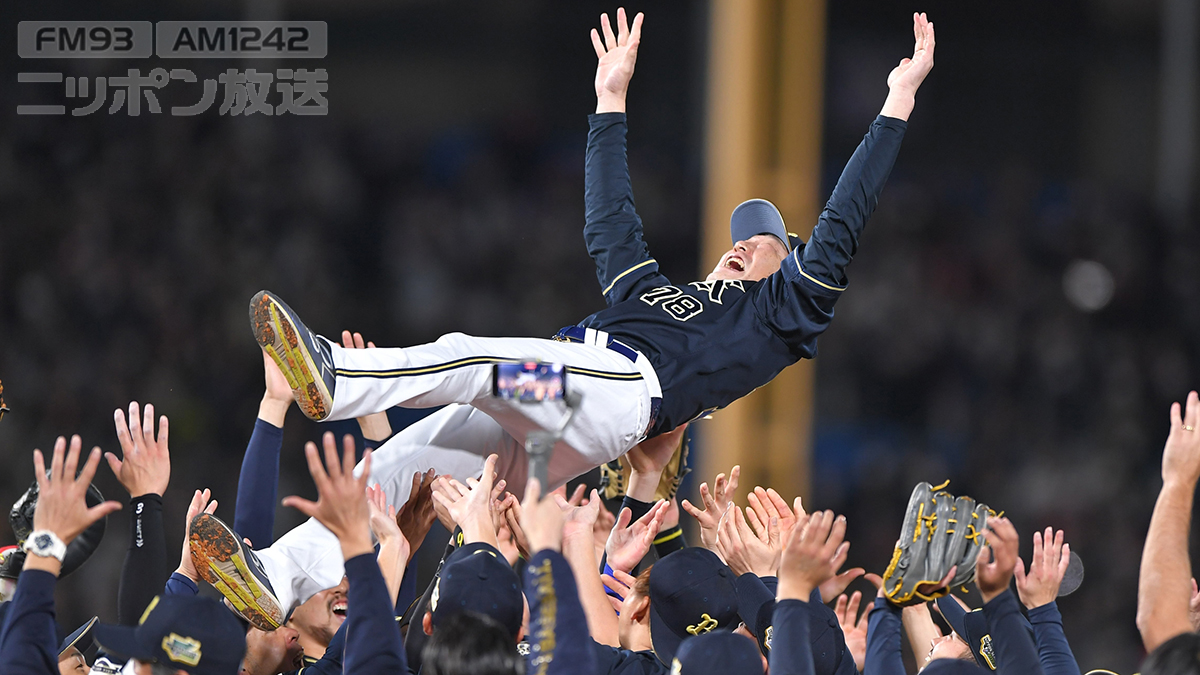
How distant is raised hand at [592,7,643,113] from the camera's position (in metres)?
3.93

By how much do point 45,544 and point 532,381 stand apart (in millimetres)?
1047

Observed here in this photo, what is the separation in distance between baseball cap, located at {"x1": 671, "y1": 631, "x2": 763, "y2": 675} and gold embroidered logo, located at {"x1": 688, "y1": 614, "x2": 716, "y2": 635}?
1.29 feet

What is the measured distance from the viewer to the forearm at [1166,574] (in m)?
2.56

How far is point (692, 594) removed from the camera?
278cm

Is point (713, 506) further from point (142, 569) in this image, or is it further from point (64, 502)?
point (64, 502)

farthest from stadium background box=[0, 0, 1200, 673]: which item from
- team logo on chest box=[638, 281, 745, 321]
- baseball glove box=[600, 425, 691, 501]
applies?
team logo on chest box=[638, 281, 745, 321]

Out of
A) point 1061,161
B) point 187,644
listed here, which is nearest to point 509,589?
point 187,644

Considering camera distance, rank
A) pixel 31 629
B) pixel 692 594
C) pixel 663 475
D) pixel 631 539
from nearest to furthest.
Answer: pixel 31 629 → pixel 692 594 → pixel 631 539 → pixel 663 475

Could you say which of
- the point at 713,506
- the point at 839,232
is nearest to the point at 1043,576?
the point at 713,506

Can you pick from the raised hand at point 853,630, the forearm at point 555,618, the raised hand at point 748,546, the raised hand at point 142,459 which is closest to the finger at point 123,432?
the raised hand at point 142,459

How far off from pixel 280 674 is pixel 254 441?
2.17 feet

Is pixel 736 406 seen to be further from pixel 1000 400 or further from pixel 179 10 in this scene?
pixel 179 10

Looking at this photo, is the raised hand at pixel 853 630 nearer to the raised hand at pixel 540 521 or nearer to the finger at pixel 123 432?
the raised hand at pixel 540 521

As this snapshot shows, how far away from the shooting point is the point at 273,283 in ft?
26.9
